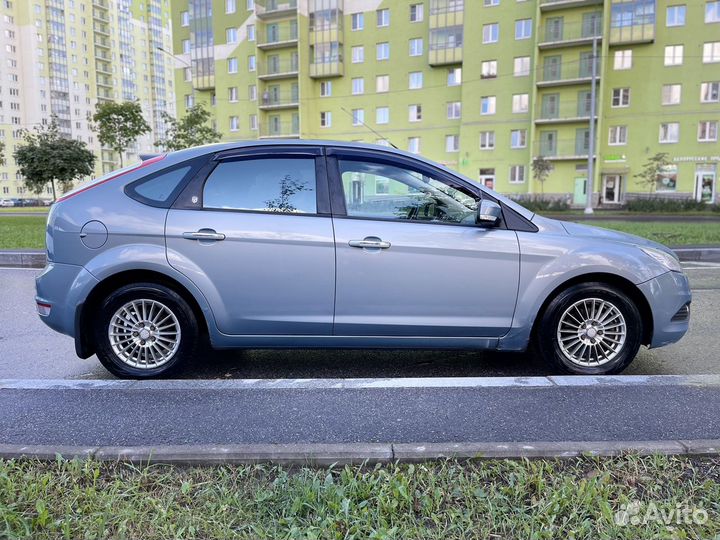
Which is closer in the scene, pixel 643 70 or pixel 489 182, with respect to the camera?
pixel 643 70

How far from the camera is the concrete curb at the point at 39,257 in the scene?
11.0m

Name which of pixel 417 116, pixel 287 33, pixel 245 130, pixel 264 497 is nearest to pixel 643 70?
pixel 417 116

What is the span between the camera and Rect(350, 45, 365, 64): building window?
4744cm

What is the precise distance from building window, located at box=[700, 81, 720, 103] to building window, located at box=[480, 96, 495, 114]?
14.4 metres

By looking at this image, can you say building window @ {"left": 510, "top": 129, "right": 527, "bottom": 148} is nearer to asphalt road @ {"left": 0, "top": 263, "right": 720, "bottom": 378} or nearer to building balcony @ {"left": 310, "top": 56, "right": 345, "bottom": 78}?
building balcony @ {"left": 310, "top": 56, "right": 345, "bottom": 78}

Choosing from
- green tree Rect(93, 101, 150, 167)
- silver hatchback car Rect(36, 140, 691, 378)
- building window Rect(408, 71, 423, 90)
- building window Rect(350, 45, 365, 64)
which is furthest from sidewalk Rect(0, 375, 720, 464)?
building window Rect(350, 45, 365, 64)

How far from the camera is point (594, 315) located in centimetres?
411

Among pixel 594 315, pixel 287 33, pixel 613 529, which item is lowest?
pixel 613 529

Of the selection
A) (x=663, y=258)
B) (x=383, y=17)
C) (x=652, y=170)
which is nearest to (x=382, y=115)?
(x=383, y=17)

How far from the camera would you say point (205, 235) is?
396cm

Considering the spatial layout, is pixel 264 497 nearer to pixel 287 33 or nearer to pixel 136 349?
pixel 136 349

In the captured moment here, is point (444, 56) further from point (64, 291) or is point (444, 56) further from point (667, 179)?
point (64, 291)

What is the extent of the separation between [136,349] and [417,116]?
146 feet

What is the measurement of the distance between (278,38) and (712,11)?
33839mm
